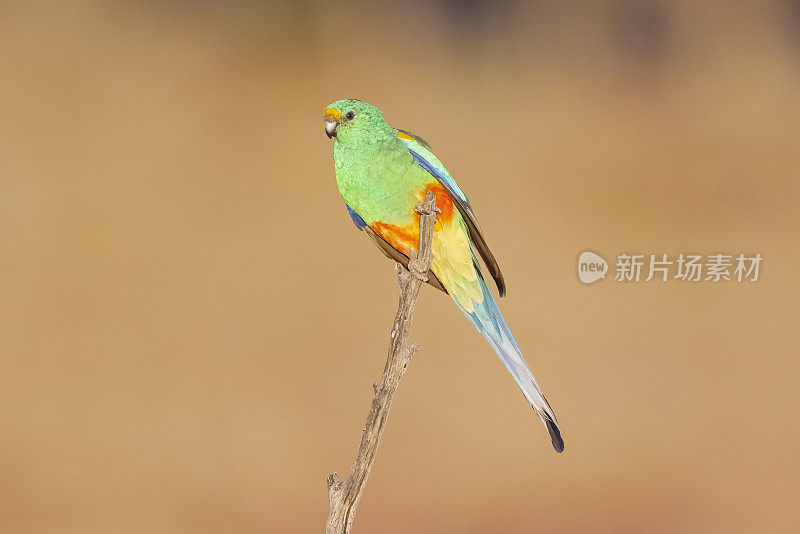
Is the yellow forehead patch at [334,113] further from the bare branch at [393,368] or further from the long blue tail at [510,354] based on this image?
the long blue tail at [510,354]

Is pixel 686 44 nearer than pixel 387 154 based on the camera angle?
No

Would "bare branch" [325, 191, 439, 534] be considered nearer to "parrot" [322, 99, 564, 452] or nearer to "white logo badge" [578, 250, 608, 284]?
"parrot" [322, 99, 564, 452]

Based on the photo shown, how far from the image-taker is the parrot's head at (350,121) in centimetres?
138

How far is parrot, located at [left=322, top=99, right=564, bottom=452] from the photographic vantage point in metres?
1.39

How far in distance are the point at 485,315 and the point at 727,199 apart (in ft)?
5.70

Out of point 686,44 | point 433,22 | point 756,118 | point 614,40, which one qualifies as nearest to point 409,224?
point 433,22

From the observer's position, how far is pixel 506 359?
59.2 inches

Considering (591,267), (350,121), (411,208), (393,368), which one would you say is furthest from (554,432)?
(591,267)

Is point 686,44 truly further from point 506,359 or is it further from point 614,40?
point 506,359

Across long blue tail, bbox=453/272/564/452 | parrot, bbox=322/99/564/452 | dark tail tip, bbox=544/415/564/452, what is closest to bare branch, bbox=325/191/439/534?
parrot, bbox=322/99/564/452

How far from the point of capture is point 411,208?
4.61 ft

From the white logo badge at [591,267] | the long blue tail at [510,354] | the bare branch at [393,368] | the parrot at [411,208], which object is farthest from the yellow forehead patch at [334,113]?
the white logo badge at [591,267]

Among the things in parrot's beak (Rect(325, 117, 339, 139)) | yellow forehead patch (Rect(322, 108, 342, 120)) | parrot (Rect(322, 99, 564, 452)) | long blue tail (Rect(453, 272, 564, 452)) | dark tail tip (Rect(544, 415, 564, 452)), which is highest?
yellow forehead patch (Rect(322, 108, 342, 120))

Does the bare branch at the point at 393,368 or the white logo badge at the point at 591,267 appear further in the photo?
the white logo badge at the point at 591,267
